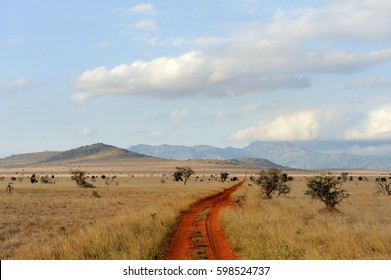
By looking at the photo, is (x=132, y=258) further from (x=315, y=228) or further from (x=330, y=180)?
(x=330, y=180)

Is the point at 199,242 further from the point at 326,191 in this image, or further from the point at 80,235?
the point at 326,191

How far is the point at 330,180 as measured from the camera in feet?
134

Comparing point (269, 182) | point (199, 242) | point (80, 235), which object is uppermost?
point (269, 182)

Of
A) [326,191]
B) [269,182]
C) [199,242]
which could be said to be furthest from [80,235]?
[269,182]

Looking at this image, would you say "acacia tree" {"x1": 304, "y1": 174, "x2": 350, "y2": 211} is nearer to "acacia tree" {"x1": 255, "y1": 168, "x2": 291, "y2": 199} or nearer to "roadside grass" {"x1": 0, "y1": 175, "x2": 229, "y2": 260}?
"roadside grass" {"x1": 0, "y1": 175, "x2": 229, "y2": 260}

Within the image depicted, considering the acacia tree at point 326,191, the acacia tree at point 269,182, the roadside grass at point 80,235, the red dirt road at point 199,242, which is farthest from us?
the acacia tree at point 269,182

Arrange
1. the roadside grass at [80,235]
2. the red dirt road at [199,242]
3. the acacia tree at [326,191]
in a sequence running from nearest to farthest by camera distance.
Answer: the roadside grass at [80,235]
the red dirt road at [199,242]
the acacia tree at [326,191]

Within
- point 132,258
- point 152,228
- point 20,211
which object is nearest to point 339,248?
point 132,258

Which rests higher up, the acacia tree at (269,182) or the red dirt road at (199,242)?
the acacia tree at (269,182)

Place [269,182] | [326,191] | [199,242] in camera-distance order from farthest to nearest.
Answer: [269,182] < [326,191] < [199,242]

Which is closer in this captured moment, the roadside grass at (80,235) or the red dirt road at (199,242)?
the roadside grass at (80,235)

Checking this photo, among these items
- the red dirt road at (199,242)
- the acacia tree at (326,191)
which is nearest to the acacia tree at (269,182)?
the acacia tree at (326,191)

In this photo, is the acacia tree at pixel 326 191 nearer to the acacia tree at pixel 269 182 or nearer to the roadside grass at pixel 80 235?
the roadside grass at pixel 80 235
